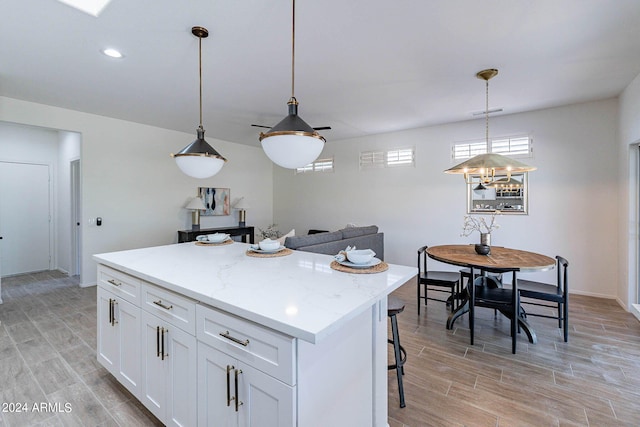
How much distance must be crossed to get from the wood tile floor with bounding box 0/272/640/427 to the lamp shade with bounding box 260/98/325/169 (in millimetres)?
1729

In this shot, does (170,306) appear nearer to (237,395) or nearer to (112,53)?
(237,395)

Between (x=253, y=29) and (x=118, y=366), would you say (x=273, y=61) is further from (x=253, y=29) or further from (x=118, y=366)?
(x=118, y=366)

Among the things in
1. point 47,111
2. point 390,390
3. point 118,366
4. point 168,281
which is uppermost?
point 47,111

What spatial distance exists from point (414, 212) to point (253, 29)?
13.3 feet

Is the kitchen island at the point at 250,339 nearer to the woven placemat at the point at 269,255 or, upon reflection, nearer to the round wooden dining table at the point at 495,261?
the woven placemat at the point at 269,255

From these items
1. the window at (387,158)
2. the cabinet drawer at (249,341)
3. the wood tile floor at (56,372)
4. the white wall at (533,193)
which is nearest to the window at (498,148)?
the white wall at (533,193)

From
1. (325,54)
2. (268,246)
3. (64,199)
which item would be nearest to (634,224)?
(325,54)

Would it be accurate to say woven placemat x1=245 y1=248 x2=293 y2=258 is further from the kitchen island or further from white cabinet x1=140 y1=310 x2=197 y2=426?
white cabinet x1=140 y1=310 x2=197 y2=426

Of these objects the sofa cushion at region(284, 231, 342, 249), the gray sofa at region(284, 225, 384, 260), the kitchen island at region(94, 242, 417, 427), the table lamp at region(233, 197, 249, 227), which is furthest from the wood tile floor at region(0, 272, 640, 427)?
the table lamp at region(233, 197, 249, 227)

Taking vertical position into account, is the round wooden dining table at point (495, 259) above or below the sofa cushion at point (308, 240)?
below

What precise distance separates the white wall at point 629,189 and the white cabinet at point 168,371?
4.45m

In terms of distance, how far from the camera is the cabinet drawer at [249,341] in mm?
1027

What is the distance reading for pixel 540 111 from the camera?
14.0 ft

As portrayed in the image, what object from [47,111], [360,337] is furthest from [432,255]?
[47,111]
